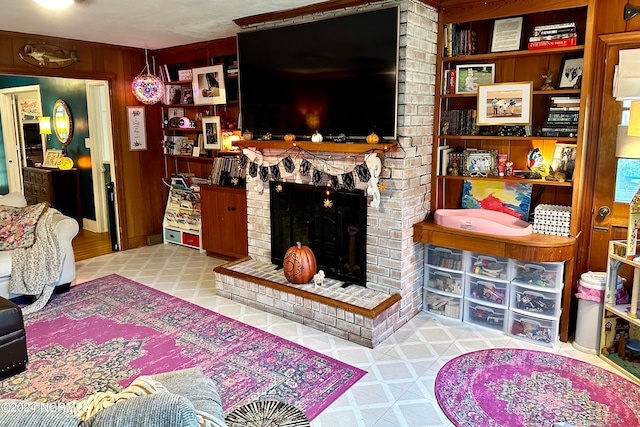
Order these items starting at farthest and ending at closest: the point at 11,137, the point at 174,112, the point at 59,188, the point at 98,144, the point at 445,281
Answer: the point at 11,137
the point at 59,188
the point at 98,144
the point at 174,112
the point at 445,281

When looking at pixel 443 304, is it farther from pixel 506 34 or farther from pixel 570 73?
pixel 506 34

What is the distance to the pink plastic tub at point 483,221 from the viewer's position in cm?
340

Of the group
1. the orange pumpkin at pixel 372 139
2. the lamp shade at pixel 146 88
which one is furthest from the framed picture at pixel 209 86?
the orange pumpkin at pixel 372 139

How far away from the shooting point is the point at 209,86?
17.4 ft

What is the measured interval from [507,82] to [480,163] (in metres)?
0.62

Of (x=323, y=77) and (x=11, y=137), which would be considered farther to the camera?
(x=11, y=137)

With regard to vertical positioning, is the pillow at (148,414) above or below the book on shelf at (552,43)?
below

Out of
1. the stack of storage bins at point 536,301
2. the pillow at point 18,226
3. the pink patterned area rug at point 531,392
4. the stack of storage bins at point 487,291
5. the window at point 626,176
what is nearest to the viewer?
the pink patterned area rug at point 531,392

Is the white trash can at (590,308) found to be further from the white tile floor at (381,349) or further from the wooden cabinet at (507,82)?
the wooden cabinet at (507,82)

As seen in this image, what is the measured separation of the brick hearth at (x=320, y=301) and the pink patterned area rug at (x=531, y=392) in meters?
0.55

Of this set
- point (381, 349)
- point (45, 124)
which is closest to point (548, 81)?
point (381, 349)

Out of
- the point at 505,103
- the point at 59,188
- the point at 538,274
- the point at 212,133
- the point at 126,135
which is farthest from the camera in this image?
the point at 59,188

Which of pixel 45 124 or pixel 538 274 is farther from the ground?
pixel 45 124

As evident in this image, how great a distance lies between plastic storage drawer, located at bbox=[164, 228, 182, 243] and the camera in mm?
5945
